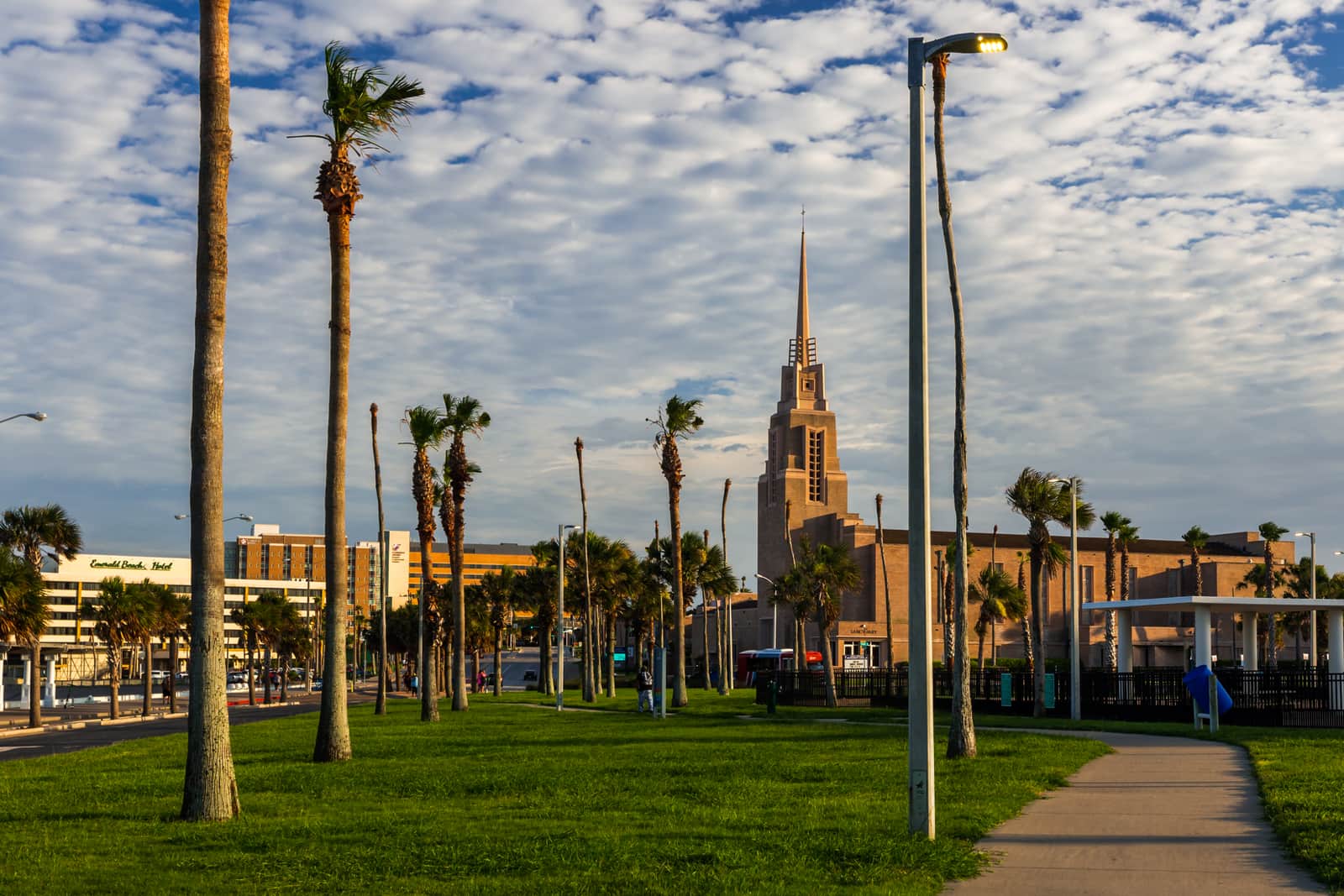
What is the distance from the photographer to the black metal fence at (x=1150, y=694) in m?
35.3

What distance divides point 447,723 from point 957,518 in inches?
751

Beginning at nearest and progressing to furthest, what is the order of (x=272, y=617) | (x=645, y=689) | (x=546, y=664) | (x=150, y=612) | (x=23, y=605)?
1. (x=645, y=689)
2. (x=23, y=605)
3. (x=150, y=612)
4. (x=546, y=664)
5. (x=272, y=617)

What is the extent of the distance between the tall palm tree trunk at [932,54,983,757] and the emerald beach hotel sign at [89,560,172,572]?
161 m

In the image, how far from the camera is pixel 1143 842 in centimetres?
1267

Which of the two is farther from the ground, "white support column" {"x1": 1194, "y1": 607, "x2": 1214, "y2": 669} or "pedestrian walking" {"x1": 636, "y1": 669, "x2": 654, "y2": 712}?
"white support column" {"x1": 1194, "y1": 607, "x2": 1214, "y2": 669}

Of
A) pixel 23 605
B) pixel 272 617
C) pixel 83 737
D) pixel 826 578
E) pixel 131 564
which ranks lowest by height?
pixel 83 737

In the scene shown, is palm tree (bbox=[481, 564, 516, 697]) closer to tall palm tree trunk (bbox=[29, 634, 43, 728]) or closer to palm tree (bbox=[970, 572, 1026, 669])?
palm tree (bbox=[970, 572, 1026, 669])

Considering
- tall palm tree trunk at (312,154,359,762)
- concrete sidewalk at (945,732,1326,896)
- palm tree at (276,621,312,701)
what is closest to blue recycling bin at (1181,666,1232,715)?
concrete sidewalk at (945,732,1326,896)

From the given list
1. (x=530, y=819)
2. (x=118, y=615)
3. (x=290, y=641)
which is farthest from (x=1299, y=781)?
(x=290, y=641)

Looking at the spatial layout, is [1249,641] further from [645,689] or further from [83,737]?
[83,737]

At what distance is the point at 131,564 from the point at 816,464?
92915 millimetres

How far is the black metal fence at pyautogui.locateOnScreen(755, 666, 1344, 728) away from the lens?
35.3 meters

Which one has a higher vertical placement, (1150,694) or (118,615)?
(118,615)

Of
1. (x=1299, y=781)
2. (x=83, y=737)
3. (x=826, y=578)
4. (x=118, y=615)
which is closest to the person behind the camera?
(x=1299, y=781)
